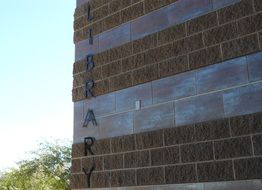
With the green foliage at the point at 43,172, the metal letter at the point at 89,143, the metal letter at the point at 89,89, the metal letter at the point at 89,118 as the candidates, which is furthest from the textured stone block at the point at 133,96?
the green foliage at the point at 43,172

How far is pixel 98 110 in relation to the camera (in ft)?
26.8

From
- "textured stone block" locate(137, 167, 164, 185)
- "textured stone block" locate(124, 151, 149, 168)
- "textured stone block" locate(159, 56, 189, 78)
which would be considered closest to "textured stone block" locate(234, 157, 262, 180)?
"textured stone block" locate(137, 167, 164, 185)

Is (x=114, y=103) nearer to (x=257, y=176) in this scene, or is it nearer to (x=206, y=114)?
(x=206, y=114)

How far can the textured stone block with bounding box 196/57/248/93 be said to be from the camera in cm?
600

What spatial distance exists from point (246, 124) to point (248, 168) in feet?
2.23

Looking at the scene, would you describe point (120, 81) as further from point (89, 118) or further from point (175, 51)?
point (175, 51)

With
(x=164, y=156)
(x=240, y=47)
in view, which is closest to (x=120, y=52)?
(x=164, y=156)

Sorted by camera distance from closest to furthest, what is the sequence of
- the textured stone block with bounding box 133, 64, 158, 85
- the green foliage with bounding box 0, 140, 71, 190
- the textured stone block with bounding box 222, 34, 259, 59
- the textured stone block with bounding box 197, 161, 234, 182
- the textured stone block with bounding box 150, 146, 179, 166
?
the textured stone block with bounding box 197, 161, 234, 182, the textured stone block with bounding box 222, 34, 259, 59, the textured stone block with bounding box 150, 146, 179, 166, the textured stone block with bounding box 133, 64, 158, 85, the green foliage with bounding box 0, 140, 71, 190

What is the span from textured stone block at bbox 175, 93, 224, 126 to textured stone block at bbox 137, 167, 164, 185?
0.95 metres

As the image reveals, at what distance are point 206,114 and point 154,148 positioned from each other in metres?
1.24

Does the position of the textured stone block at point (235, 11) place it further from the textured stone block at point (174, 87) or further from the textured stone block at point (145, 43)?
the textured stone block at point (145, 43)

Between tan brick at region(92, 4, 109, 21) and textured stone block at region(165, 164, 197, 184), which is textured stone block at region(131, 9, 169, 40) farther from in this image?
textured stone block at region(165, 164, 197, 184)

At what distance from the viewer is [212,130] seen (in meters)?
6.12

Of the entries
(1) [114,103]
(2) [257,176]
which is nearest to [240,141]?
(2) [257,176]
